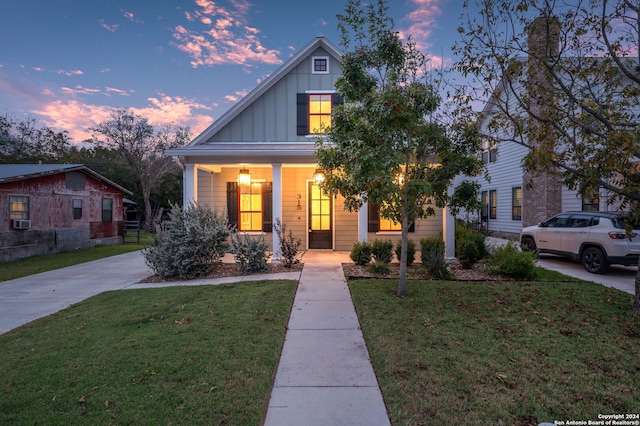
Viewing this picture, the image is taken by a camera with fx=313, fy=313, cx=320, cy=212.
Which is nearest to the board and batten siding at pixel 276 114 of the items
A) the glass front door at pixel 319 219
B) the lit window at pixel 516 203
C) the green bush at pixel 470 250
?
the glass front door at pixel 319 219

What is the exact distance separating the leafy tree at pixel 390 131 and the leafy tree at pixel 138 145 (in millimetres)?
25068

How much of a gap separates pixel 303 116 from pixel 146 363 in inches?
325

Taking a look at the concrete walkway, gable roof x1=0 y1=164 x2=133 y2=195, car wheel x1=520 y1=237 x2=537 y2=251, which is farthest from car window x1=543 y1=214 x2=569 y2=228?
gable roof x1=0 y1=164 x2=133 y2=195

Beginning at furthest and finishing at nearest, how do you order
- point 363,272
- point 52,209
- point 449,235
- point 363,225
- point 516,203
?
point 516,203 → point 52,209 → point 363,225 → point 449,235 → point 363,272

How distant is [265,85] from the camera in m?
9.89

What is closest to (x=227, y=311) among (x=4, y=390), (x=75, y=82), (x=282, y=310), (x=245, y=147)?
(x=282, y=310)

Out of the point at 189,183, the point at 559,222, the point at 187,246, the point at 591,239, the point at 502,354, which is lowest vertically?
the point at 502,354

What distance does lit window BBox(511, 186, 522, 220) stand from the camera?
15.2m

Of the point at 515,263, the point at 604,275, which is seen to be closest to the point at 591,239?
the point at 604,275

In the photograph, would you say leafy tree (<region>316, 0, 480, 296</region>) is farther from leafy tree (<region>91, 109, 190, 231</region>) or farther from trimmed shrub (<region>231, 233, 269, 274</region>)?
leafy tree (<region>91, 109, 190, 231</region>)

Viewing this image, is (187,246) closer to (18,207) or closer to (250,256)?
(250,256)

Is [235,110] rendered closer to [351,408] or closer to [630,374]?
[351,408]

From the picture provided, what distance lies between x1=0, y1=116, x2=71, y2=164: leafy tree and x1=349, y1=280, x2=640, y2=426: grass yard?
32870 millimetres

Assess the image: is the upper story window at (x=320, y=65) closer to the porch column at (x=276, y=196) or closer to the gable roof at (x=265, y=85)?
the gable roof at (x=265, y=85)
